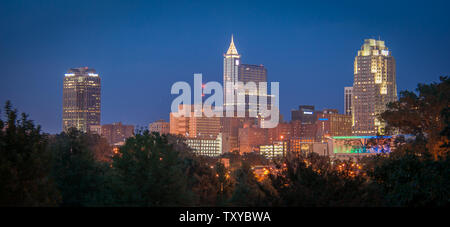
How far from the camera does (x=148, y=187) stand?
2098cm

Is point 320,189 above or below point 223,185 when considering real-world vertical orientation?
above

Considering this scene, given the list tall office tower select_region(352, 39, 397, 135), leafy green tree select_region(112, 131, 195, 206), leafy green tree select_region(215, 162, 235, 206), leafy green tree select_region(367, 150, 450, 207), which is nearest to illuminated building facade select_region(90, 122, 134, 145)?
tall office tower select_region(352, 39, 397, 135)

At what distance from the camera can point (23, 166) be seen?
17547 mm

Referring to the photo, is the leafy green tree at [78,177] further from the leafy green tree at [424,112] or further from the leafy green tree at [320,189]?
the leafy green tree at [424,112]

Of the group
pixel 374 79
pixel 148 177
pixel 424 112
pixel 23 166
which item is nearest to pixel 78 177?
pixel 148 177

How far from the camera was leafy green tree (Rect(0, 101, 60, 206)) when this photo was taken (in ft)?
55.6

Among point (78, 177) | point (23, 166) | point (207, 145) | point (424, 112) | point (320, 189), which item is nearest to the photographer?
point (23, 166)

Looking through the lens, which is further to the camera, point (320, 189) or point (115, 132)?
point (115, 132)

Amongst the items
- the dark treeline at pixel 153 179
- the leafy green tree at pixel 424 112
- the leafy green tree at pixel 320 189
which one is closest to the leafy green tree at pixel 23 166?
the dark treeline at pixel 153 179

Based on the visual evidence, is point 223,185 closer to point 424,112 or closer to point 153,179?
point 153,179
